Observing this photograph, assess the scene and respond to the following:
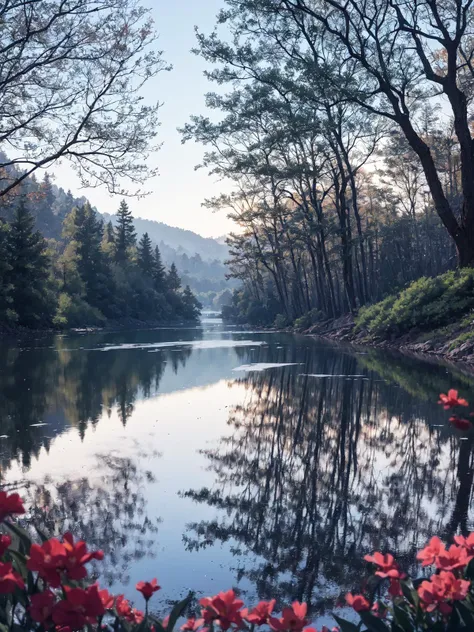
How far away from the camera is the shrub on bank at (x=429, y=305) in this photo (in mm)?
18156

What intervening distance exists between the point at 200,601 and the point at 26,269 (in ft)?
137

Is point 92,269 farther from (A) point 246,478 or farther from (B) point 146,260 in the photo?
(A) point 246,478

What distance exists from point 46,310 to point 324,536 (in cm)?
4121

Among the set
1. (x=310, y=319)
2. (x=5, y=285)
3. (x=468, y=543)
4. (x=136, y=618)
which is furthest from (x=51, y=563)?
(x=310, y=319)

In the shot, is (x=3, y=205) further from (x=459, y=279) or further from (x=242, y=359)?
(x=459, y=279)

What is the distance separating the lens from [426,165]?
16359 mm

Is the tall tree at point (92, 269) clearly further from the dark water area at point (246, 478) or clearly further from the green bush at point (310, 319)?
the dark water area at point (246, 478)

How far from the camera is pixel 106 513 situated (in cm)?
449

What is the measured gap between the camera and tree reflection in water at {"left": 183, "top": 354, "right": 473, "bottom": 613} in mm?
3455

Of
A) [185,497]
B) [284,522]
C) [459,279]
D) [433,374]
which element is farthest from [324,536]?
[459,279]

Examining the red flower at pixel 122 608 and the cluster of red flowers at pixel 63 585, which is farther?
the red flower at pixel 122 608

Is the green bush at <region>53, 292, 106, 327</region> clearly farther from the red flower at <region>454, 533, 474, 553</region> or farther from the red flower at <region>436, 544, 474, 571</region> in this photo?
the red flower at <region>436, 544, 474, 571</region>

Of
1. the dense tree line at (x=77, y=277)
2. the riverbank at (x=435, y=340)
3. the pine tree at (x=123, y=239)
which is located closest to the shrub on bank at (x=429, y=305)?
the riverbank at (x=435, y=340)

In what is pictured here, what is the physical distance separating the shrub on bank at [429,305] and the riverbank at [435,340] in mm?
277
